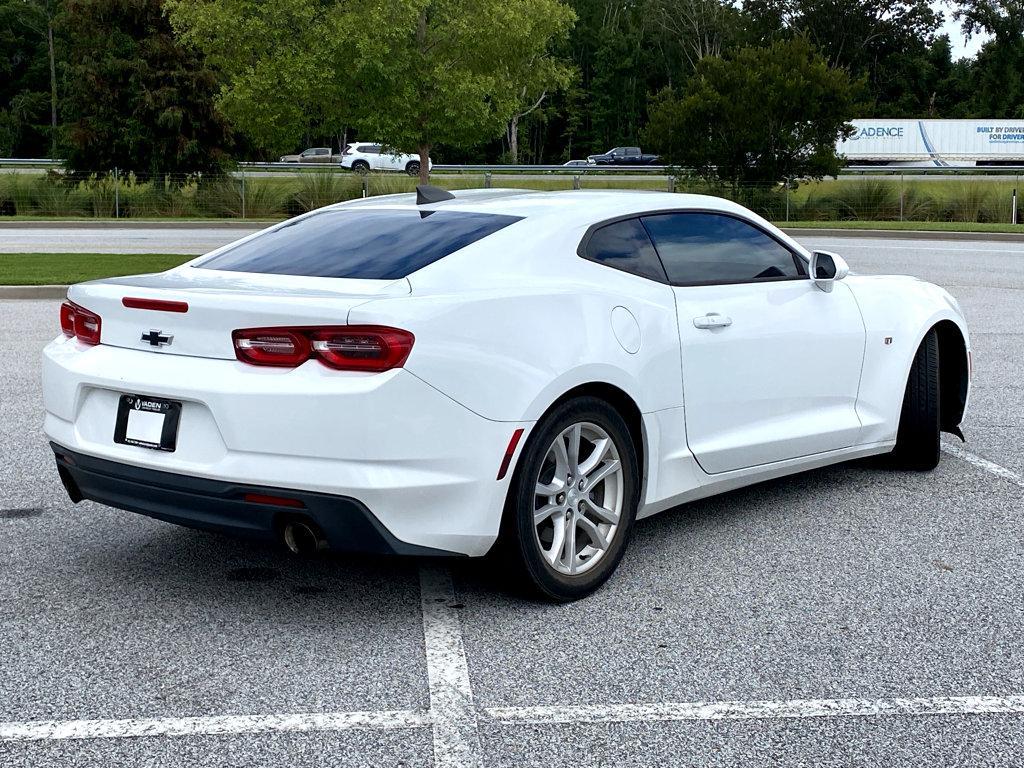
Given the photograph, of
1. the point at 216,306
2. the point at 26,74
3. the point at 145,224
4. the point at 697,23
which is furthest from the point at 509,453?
Answer: the point at 697,23

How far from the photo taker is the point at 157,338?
4.41 m

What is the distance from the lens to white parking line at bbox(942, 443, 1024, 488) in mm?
6574

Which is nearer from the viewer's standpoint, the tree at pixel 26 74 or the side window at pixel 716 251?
the side window at pixel 716 251

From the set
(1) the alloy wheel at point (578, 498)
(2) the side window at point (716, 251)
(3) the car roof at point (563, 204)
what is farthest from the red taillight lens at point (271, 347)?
(2) the side window at point (716, 251)

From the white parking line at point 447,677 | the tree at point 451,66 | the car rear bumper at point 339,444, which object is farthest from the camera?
the tree at point 451,66

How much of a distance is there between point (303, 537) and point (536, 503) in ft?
2.79

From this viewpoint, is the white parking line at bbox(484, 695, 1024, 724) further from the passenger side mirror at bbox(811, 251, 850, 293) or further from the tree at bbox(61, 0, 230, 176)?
the tree at bbox(61, 0, 230, 176)

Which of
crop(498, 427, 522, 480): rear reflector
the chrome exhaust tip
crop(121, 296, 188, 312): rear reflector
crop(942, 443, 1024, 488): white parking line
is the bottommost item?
crop(942, 443, 1024, 488): white parking line

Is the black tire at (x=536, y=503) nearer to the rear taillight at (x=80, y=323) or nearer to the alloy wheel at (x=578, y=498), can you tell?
the alloy wheel at (x=578, y=498)

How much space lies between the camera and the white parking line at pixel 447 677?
3.44m

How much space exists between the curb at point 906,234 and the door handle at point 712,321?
966 inches

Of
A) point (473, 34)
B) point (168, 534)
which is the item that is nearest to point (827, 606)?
point (168, 534)

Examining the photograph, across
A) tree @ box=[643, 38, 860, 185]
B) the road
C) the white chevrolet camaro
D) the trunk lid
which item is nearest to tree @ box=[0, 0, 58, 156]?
the road

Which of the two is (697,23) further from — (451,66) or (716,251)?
(716,251)
